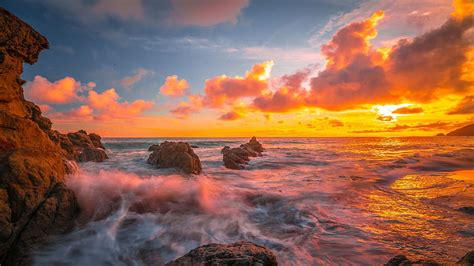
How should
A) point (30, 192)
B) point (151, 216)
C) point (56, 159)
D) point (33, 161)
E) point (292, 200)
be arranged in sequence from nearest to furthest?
point (30, 192), point (33, 161), point (56, 159), point (151, 216), point (292, 200)

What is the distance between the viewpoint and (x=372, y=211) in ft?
26.8

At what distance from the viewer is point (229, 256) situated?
3.57 meters

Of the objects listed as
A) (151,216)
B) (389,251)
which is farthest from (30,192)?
(389,251)

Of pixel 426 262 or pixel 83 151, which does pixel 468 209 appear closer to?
pixel 426 262

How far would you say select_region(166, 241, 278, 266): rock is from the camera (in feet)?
11.4

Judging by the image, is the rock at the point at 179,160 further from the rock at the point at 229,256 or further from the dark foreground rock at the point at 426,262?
the dark foreground rock at the point at 426,262

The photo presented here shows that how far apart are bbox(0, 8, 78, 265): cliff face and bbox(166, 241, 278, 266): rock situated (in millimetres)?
3137

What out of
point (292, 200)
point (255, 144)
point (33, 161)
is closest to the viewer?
point (33, 161)

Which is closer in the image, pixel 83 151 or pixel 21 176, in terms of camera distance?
pixel 21 176

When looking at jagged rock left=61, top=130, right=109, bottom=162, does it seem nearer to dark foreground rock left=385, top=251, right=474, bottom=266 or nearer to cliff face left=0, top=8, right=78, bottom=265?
cliff face left=0, top=8, right=78, bottom=265

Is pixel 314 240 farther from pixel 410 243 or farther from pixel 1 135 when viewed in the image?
pixel 1 135

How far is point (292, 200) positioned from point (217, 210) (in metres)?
3.36

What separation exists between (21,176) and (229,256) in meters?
4.56

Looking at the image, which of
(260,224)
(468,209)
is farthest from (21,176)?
(468,209)
